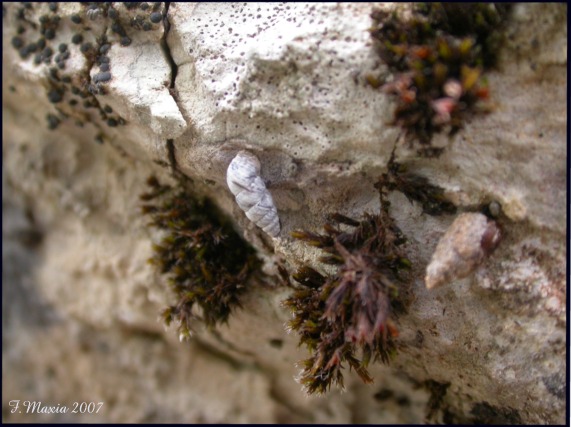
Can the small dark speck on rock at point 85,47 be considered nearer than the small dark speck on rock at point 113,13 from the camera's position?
No

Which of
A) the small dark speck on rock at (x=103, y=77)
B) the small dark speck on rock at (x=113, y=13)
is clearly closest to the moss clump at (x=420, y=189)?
the small dark speck on rock at (x=103, y=77)

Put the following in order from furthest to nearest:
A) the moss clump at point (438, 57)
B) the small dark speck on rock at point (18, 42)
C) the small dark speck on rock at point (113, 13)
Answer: the small dark speck on rock at point (18, 42), the small dark speck on rock at point (113, 13), the moss clump at point (438, 57)

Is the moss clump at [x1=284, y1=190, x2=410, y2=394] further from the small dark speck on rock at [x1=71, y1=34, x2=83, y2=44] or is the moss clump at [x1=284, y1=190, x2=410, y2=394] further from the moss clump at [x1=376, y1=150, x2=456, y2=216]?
the small dark speck on rock at [x1=71, y1=34, x2=83, y2=44]

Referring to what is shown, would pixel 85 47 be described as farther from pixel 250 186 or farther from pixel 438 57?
pixel 438 57

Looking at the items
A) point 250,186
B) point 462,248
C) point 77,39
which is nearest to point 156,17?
point 77,39

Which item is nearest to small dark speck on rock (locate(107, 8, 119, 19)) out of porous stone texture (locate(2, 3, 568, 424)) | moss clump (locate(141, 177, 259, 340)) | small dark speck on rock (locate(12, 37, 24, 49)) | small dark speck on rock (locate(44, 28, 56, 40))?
porous stone texture (locate(2, 3, 568, 424))

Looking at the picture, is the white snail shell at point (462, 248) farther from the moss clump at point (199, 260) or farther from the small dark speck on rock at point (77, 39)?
the small dark speck on rock at point (77, 39)

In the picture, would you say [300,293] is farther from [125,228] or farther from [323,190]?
[125,228]
